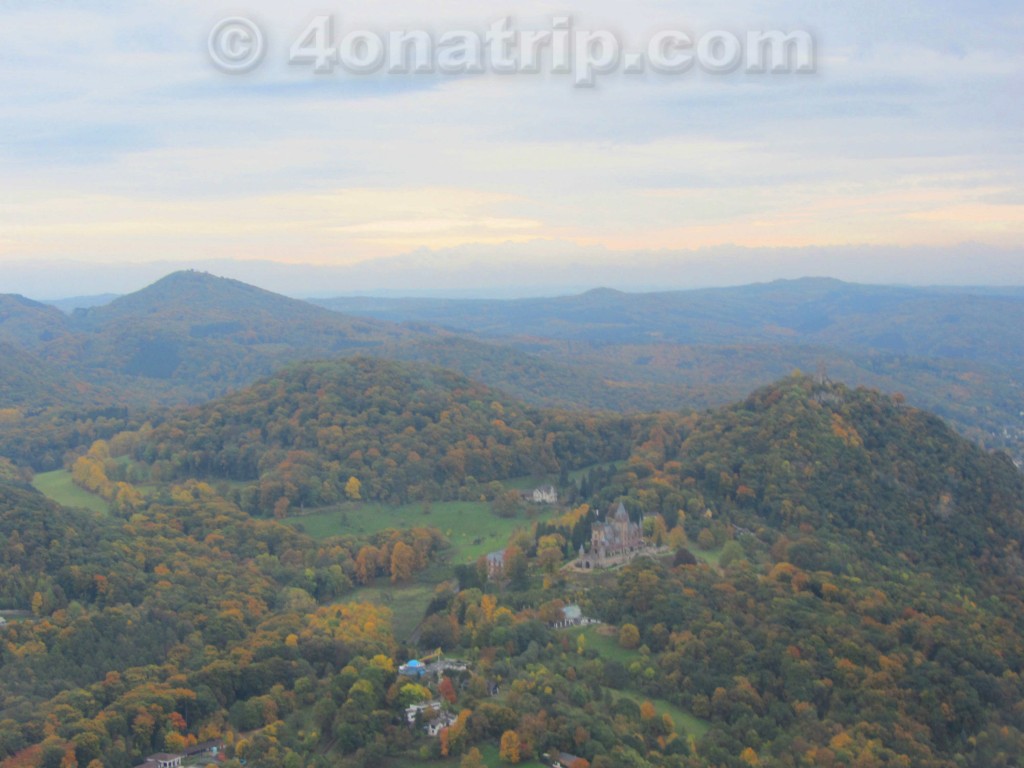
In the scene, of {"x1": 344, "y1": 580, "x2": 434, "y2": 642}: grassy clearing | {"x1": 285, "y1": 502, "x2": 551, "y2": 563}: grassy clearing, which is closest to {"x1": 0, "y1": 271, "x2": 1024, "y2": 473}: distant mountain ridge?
{"x1": 285, "y1": 502, "x2": 551, "y2": 563}: grassy clearing

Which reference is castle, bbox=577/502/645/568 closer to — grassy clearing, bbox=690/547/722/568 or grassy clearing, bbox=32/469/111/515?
grassy clearing, bbox=690/547/722/568

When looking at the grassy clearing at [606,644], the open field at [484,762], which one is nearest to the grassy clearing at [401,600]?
the grassy clearing at [606,644]

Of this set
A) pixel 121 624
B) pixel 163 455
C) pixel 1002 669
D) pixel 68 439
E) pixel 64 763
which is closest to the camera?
pixel 64 763

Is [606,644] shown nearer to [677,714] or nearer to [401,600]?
[677,714]

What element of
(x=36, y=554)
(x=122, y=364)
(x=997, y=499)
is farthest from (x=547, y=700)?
(x=122, y=364)

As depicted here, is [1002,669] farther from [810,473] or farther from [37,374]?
[37,374]

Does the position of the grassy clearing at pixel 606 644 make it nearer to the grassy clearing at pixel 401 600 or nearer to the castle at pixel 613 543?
the castle at pixel 613 543

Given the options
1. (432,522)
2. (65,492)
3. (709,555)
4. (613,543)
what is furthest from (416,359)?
(709,555)
